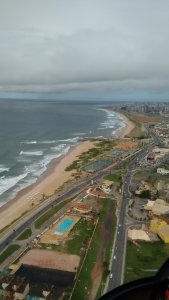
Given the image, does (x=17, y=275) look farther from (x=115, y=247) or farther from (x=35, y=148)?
(x=35, y=148)

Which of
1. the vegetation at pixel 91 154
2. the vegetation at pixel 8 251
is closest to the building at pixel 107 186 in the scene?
the vegetation at pixel 91 154

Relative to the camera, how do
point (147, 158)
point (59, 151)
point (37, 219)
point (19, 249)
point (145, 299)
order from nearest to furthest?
point (145, 299), point (19, 249), point (37, 219), point (147, 158), point (59, 151)

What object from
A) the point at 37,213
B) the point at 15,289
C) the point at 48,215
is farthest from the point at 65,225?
the point at 15,289

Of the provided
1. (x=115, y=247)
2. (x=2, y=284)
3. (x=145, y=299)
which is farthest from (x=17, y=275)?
(x=145, y=299)

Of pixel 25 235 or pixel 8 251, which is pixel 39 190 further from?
pixel 8 251

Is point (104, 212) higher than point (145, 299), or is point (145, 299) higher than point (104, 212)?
point (145, 299)

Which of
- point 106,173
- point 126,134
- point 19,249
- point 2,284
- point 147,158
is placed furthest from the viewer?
point 126,134

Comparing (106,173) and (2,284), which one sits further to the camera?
(106,173)
